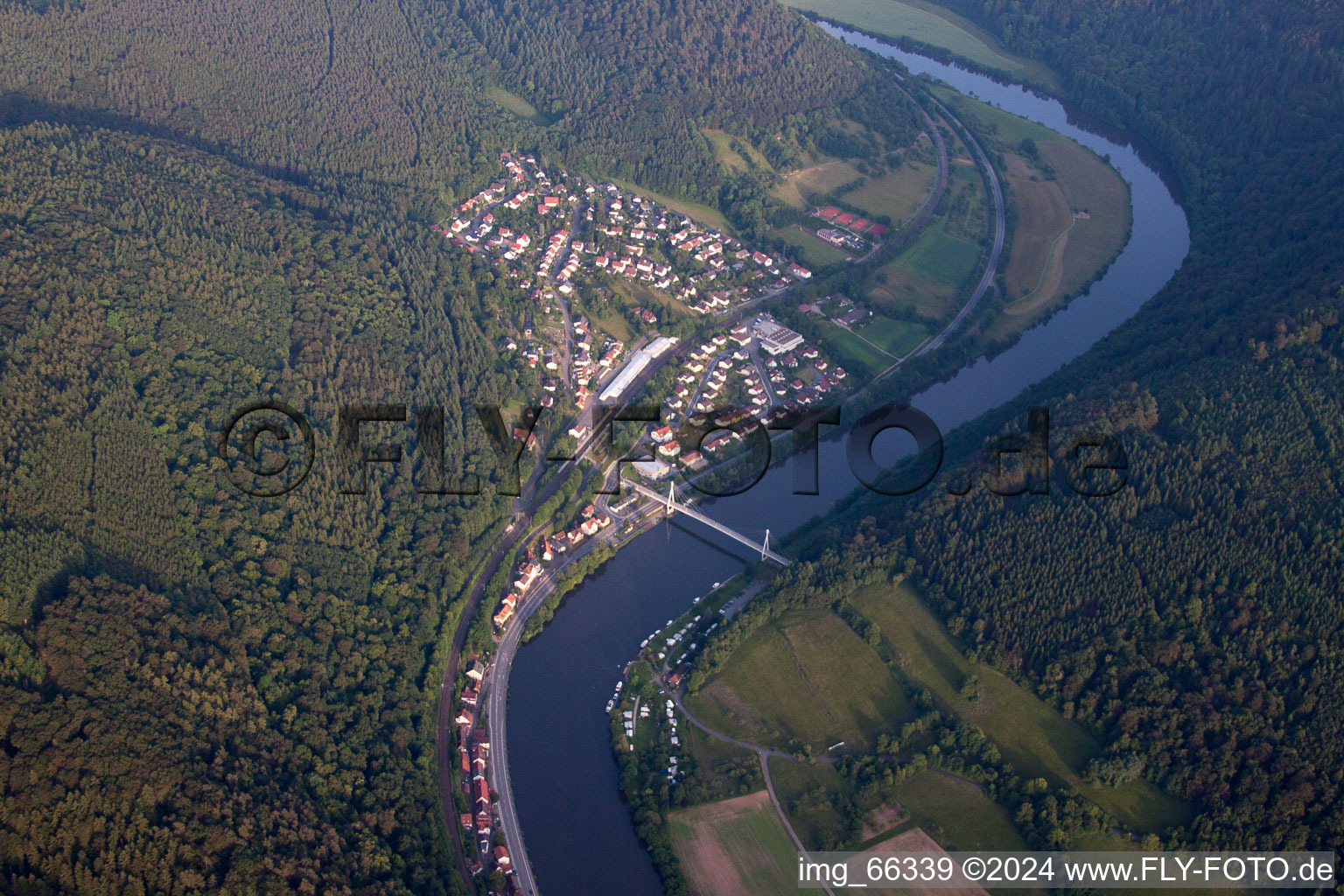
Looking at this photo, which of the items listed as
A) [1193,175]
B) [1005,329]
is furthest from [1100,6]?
[1005,329]

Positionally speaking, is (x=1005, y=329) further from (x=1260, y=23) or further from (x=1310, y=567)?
(x=1260, y=23)

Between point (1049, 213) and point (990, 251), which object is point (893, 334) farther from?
point (1049, 213)

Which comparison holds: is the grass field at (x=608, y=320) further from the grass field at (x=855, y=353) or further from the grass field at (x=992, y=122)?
the grass field at (x=992, y=122)

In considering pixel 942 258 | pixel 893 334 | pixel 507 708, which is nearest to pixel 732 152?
pixel 942 258

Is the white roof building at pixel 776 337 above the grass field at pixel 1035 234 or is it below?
below

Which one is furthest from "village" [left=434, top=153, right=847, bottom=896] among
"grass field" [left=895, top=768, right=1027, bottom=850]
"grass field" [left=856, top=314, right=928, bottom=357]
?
"grass field" [left=895, top=768, right=1027, bottom=850]

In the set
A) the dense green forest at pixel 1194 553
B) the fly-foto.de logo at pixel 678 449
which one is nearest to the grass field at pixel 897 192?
the dense green forest at pixel 1194 553
